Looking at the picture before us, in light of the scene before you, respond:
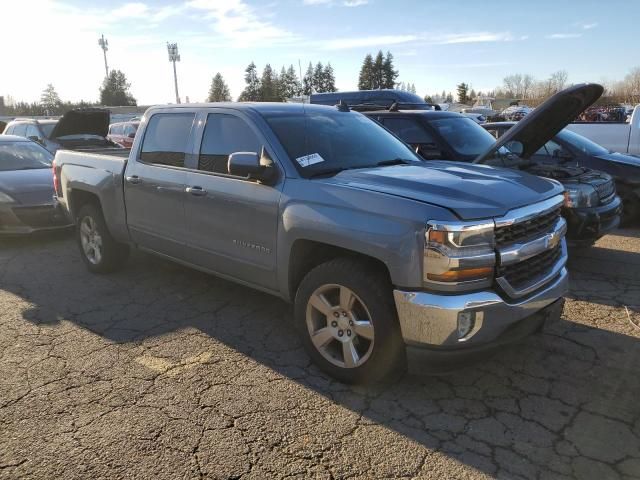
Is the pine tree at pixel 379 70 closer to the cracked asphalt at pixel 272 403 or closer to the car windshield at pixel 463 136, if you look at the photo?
the car windshield at pixel 463 136

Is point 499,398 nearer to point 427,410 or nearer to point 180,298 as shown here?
point 427,410

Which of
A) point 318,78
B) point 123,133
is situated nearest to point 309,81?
point 318,78

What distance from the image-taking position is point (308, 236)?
350 cm

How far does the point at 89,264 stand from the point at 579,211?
220 inches

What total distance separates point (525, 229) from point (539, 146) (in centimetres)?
319

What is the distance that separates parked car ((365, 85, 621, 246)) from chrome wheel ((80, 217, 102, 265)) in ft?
12.6

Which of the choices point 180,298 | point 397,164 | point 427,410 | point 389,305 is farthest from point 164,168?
point 427,410

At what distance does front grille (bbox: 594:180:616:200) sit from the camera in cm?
607

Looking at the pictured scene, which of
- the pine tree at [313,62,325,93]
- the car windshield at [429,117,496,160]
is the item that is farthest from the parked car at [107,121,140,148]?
the pine tree at [313,62,325,93]

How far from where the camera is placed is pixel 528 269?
3.31m

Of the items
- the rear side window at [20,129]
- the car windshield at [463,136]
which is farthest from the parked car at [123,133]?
the car windshield at [463,136]

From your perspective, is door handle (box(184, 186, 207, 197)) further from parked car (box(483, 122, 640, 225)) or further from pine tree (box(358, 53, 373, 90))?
pine tree (box(358, 53, 373, 90))

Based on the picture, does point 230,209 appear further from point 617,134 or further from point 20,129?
point 20,129

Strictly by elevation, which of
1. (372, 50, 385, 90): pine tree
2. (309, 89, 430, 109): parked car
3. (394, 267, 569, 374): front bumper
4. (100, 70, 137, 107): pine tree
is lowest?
(394, 267, 569, 374): front bumper
